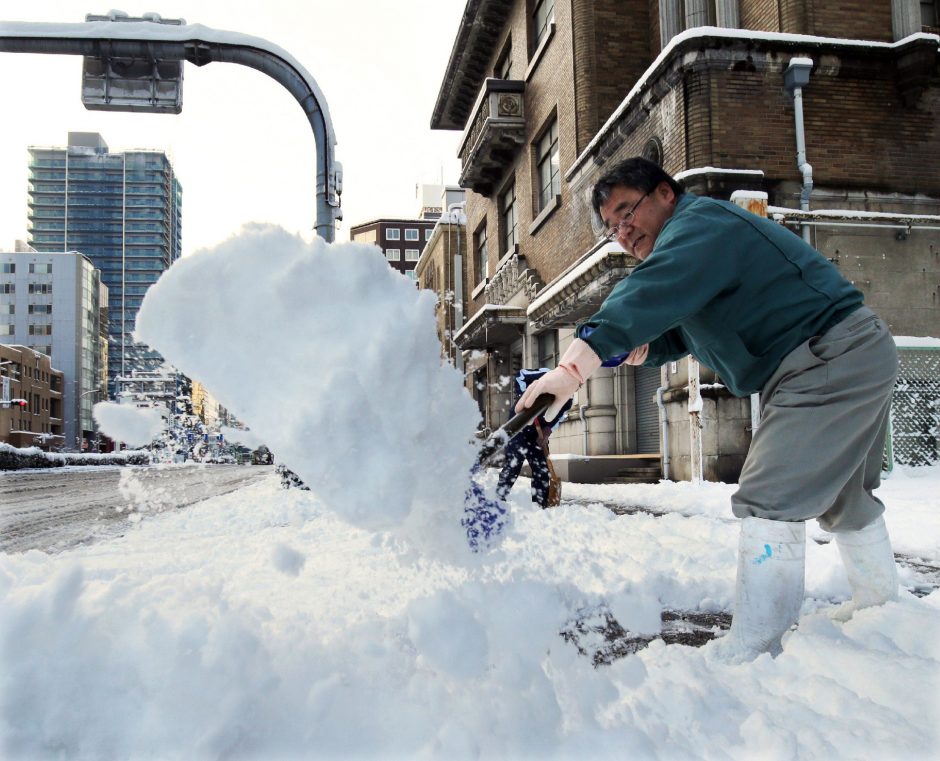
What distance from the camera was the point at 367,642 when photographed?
1.70 m

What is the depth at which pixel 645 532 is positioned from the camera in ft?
14.4

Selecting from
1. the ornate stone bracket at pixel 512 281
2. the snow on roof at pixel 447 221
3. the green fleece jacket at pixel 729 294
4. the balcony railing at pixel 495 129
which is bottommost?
the green fleece jacket at pixel 729 294

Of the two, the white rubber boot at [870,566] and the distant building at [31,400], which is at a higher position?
the distant building at [31,400]

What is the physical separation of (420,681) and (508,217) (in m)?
17.8

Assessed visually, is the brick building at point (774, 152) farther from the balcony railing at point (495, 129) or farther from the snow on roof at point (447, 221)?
the snow on roof at point (447, 221)

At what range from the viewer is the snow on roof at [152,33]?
6605mm

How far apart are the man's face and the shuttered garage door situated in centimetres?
894

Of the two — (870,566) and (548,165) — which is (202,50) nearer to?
(870,566)

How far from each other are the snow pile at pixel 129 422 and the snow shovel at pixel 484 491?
4.90 feet

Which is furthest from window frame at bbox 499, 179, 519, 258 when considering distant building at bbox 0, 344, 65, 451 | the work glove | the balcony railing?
distant building at bbox 0, 344, 65, 451

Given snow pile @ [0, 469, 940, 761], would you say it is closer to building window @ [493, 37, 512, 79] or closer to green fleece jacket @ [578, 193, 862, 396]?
green fleece jacket @ [578, 193, 862, 396]

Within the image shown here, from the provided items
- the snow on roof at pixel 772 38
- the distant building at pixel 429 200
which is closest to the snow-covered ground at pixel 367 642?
the snow on roof at pixel 772 38

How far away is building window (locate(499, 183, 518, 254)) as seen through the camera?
58.0ft

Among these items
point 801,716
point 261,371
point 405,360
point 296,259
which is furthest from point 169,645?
point 801,716
